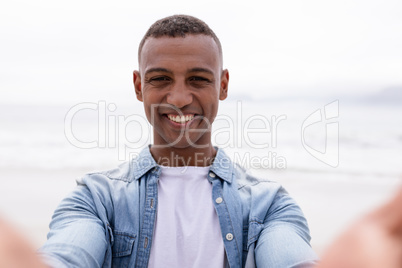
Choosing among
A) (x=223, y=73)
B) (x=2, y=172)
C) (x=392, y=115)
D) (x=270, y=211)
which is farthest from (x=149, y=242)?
(x=392, y=115)

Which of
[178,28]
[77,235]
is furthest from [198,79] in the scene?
[77,235]

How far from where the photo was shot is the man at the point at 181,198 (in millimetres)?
2322

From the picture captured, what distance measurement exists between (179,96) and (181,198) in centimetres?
67

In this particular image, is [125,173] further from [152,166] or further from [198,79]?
[198,79]

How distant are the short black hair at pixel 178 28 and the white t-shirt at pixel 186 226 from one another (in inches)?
38.5

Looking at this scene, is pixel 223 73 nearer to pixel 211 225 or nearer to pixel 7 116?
pixel 211 225

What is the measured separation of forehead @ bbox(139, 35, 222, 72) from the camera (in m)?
2.75

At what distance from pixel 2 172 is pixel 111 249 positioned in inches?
285

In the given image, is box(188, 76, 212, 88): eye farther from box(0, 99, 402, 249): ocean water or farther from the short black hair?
box(0, 99, 402, 249): ocean water

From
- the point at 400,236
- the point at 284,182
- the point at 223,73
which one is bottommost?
the point at 284,182

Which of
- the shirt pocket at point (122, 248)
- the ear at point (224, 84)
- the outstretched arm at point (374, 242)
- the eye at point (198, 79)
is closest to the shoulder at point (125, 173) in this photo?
the shirt pocket at point (122, 248)

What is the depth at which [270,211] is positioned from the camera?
2.62 metres

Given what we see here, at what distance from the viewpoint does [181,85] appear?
9.02 ft

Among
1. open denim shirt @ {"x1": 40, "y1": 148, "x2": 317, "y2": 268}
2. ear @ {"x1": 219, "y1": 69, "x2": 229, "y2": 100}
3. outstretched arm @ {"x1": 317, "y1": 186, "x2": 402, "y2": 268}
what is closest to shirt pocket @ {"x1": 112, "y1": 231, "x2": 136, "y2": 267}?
open denim shirt @ {"x1": 40, "y1": 148, "x2": 317, "y2": 268}
